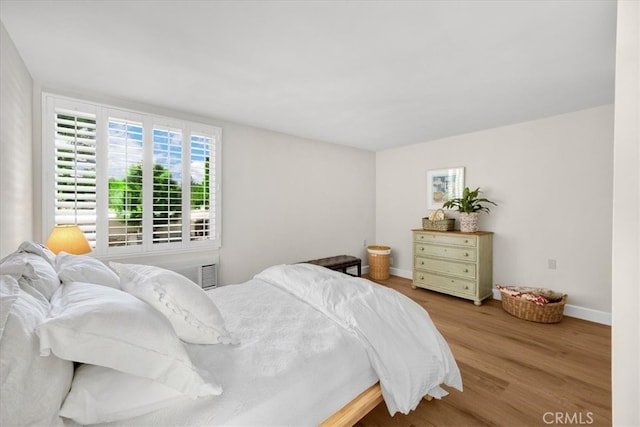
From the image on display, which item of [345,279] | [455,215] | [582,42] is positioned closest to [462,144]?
[455,215]

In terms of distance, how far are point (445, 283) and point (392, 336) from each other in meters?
2.77

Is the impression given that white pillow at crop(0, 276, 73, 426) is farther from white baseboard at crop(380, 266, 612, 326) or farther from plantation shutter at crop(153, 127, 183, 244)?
white baseboard at crop(380, 266, 612, 326)

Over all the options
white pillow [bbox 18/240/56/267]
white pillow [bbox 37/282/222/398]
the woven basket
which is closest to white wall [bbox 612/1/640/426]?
white pillow [bbox 37/282/222/398]

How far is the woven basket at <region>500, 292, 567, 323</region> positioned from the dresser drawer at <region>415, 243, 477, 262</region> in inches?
26.5

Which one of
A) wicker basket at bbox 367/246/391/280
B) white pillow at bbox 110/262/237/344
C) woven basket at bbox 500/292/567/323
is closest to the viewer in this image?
white pillow at bbox 110/262/237/344

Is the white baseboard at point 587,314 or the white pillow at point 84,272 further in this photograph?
the white baseboard at point 587,314

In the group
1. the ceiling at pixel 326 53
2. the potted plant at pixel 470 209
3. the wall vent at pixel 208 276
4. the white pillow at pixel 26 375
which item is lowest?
the wall vent at pixel 208 276

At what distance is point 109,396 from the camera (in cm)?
91

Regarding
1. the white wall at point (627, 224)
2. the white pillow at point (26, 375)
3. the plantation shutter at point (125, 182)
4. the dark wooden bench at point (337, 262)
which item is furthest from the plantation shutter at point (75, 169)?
the white wall at point (627, 224)

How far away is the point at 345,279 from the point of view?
Answer: 2174 millimetres

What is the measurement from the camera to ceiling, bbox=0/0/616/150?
1555 millimetres

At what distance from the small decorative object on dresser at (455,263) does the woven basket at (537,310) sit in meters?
0.47

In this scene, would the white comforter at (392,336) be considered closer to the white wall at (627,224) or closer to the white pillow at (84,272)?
the white wall at (627,224)

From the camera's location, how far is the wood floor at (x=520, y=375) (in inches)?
67.0
